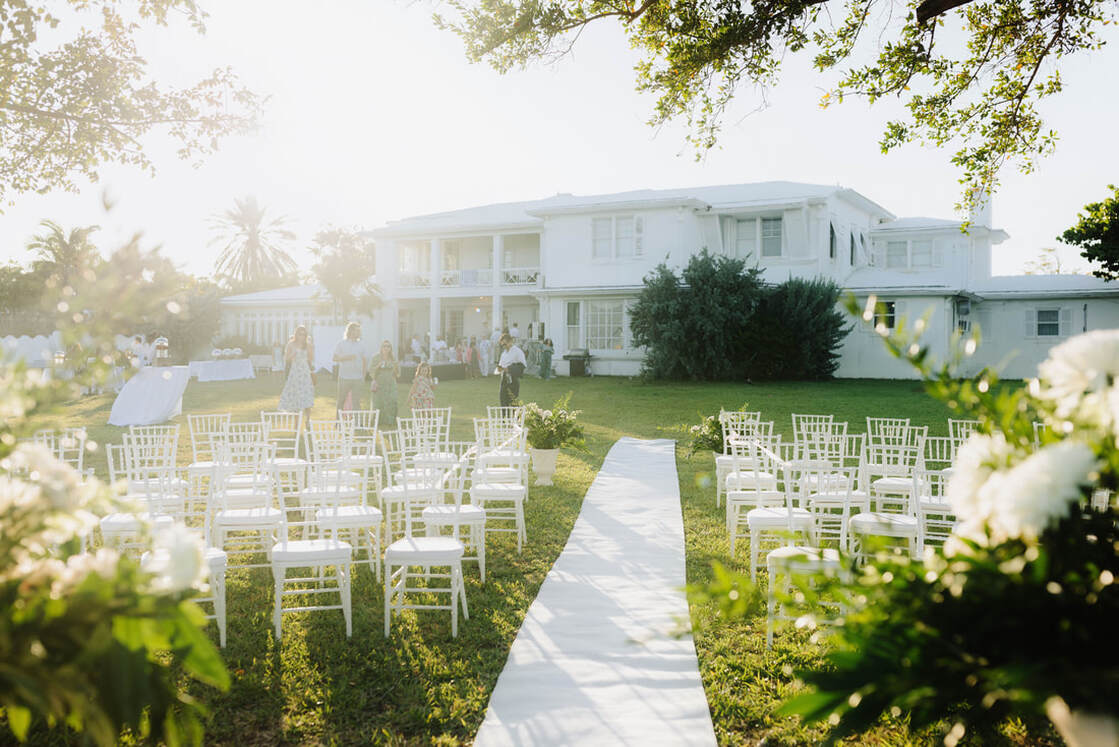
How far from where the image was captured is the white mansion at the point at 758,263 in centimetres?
2681

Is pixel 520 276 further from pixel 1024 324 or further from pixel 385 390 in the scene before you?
pixel 1024 324

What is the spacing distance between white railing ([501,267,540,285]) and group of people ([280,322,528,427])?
53.8 feet

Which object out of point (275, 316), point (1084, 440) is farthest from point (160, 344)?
point (275, 316)

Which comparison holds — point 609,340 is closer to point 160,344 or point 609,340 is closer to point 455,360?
point 455,360

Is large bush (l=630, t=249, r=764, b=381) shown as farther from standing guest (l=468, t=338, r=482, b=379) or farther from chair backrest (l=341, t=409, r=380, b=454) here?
chair backrest (l=341, t=409, r=380, b=454)

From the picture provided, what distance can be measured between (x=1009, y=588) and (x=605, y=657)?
156 inches

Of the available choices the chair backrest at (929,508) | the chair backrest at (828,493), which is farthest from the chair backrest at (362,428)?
the chair backrest at (929,508)

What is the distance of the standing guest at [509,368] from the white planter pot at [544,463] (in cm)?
440

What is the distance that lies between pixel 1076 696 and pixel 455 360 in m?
30.2

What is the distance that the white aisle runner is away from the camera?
13.2 ft

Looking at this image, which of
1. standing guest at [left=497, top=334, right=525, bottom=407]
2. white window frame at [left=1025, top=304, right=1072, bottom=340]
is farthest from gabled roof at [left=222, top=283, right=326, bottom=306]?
white window frame at [left=1025, top=304, right=1072, bottom=340]

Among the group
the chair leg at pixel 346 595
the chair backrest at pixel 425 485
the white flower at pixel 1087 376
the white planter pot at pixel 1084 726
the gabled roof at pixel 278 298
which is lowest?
the chair leg at pixel 346 595

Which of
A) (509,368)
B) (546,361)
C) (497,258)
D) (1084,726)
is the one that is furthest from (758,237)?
(1084,726)

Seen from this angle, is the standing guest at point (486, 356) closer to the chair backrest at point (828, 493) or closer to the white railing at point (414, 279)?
the white railing at point (414, 279)
